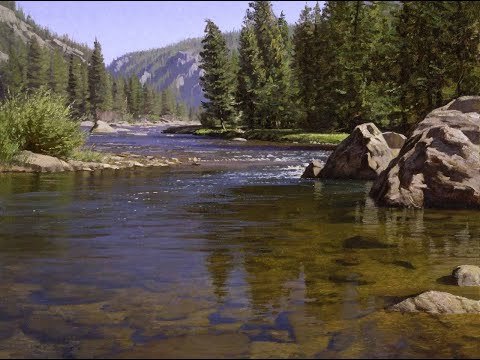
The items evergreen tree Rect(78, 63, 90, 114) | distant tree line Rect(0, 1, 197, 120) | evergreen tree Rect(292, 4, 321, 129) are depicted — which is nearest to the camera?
evergreen tree Rect(292, 4, 321, 129)

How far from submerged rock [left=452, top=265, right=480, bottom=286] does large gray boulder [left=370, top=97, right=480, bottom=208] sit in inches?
262

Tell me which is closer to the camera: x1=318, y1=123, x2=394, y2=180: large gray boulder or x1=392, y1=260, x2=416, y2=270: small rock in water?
x1=392, y1=260, x2=416, y2=270: small rock in water

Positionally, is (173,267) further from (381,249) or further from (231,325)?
(381,249)

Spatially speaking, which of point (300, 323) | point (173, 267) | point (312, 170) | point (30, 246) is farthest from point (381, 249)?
point (312, 170)

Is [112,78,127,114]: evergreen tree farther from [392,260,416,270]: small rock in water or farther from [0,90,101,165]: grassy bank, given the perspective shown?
[392,260,416,270]: small rock in water

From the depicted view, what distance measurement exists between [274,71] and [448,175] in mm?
61494

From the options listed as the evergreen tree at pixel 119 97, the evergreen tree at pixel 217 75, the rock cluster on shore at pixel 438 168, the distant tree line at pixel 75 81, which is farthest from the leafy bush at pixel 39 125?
the evergreen tree at pixel 119 97

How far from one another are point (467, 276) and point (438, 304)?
4.15 feet

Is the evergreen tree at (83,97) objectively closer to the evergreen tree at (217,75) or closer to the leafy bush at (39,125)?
the evergreen tree at (217,75)

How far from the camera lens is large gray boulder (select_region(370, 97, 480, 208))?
1289 centimetres

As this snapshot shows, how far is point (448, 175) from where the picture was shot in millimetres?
13023

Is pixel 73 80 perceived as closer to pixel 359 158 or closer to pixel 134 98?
pixel 134 98

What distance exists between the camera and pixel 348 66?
52.0 meters

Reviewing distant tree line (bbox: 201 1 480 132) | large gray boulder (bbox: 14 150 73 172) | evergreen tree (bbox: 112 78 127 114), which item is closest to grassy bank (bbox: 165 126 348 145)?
distant tree line (bbox: 201 1 480 132)
